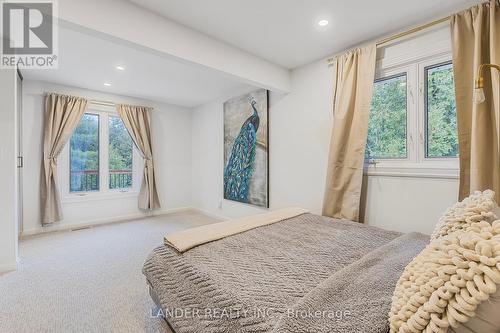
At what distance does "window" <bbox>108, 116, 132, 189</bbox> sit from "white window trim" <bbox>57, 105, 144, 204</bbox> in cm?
7

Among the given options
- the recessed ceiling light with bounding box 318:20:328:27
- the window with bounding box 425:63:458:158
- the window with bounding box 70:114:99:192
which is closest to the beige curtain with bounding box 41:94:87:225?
the window with bounding box 70:114:99:192

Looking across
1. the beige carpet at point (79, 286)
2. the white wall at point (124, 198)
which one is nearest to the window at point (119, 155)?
the white wall at point (124, 198)

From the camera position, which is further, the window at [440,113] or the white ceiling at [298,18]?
the window at [440,113]

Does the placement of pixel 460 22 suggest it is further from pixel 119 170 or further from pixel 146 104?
pixel 119 170

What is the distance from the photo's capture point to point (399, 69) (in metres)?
2.24

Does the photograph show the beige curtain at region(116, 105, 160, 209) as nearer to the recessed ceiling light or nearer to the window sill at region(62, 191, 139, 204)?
the window sill at region(62, 191, 139, 204)

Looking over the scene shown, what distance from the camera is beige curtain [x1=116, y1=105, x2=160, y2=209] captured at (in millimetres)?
4356

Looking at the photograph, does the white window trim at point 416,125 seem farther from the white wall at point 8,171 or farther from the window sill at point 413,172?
the white wall at point 8,171

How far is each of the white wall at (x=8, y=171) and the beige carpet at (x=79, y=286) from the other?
9.5 inches

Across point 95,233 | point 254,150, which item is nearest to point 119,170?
point 95,233

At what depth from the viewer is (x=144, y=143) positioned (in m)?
4.50

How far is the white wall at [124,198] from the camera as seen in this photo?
11.6 ft

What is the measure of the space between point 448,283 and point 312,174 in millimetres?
2345

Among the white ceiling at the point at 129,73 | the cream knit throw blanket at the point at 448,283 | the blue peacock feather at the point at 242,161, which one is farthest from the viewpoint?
the blue peacock feather at the point at 242,161
